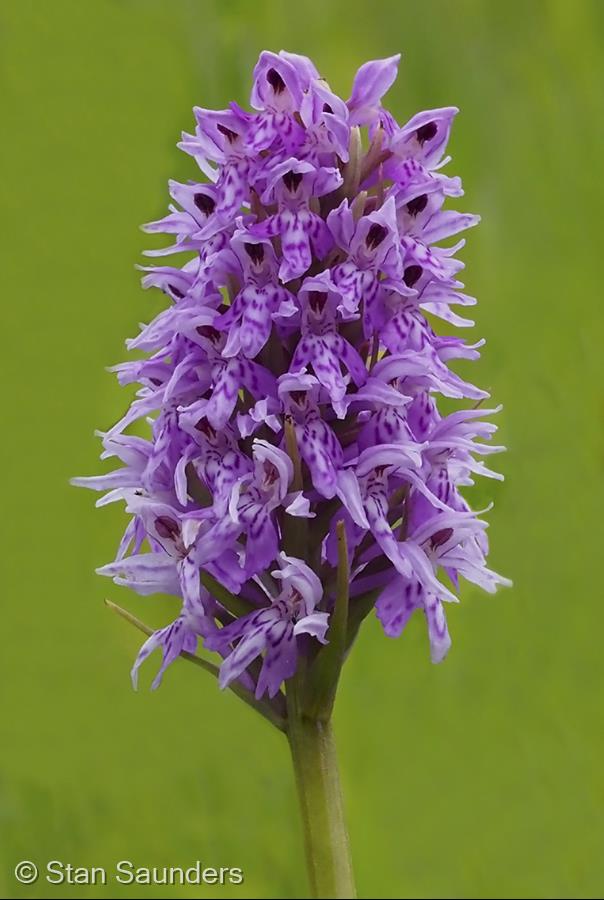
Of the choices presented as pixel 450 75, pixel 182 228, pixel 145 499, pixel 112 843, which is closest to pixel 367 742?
pixel 112 843

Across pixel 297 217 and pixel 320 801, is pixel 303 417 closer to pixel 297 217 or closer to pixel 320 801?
pixel 297 217

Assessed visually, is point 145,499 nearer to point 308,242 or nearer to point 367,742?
point 308,242

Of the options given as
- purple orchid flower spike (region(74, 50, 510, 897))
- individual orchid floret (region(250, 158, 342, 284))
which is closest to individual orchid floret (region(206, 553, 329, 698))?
purple orchid flower spike (region(74, 50, 510, 897))

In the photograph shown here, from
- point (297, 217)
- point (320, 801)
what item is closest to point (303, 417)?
point (297, 217)

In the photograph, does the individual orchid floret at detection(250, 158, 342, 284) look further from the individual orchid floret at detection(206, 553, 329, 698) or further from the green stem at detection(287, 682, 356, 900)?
the green stem at detection(287, 682, 356, 900)

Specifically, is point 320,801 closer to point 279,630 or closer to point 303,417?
point 279,630

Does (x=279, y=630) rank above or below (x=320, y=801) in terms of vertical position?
above

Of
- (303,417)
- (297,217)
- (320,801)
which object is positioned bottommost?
(320,801)
